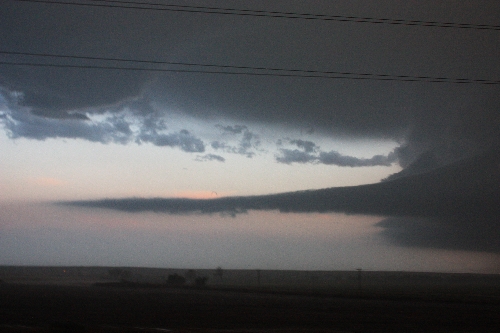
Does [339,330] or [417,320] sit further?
[417,320]

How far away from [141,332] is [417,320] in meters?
22.1

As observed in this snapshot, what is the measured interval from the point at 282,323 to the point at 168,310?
1295cm

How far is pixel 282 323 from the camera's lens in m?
36.8

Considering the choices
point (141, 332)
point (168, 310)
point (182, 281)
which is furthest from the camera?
point (182, 281)

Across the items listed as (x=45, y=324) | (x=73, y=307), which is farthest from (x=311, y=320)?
(x=73, y=307)

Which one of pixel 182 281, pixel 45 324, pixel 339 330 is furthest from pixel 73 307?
pixel 182 281

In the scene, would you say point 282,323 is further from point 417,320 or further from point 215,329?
point 417,320

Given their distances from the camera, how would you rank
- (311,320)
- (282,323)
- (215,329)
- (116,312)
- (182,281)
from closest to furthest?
(215,329), (282,323), (311,320), (116,312), (182,281)

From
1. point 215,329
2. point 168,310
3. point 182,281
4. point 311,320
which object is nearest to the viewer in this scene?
point 215,329

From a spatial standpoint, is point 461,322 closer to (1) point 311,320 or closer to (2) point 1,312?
(1) point 311,320

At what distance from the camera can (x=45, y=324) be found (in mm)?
34094

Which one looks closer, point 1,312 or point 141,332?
point 141,332

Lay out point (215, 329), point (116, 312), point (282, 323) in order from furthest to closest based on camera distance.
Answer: point (116, 312), point (282, 323), point (215, 329)

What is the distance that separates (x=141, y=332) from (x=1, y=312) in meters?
18.3
